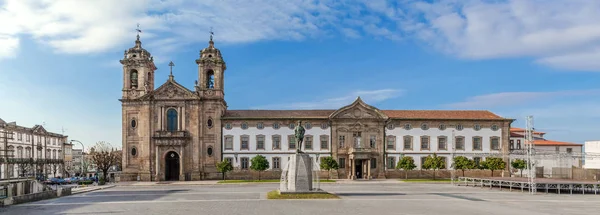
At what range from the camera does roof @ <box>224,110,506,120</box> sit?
63875mm

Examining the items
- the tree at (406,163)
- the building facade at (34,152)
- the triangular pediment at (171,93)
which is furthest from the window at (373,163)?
the building facade at (34,152)

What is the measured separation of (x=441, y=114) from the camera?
65250mm

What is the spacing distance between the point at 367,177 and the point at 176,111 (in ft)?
79.6

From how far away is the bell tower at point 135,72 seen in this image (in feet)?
209

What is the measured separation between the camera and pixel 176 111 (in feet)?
205

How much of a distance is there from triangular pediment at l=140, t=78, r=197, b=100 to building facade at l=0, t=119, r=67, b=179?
23.4 m

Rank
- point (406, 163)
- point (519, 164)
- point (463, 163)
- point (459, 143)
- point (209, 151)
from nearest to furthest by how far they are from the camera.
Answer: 1. point (463, 163)
2. point (406, 163)
3. point (519, 164)
4. point (209, 151)
5. point (459, 143)

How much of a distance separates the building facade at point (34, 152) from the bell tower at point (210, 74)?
28.6 metres

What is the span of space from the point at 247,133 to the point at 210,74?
8718 millimetres

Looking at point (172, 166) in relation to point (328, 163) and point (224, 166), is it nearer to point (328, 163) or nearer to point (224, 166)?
point (224, 166)

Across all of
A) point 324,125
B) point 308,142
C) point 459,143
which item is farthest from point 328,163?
point 459,143

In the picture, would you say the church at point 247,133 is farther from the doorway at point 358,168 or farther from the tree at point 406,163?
the tree at point 406,163

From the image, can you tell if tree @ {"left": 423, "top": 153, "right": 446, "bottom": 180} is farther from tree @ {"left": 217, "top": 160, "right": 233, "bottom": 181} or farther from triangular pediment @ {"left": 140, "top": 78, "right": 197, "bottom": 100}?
triangular pediment @ {"left": 140, "top": 78, "right": 197, "bottom": 100}

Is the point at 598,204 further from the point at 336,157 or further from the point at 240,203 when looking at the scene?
the point at 336,157
